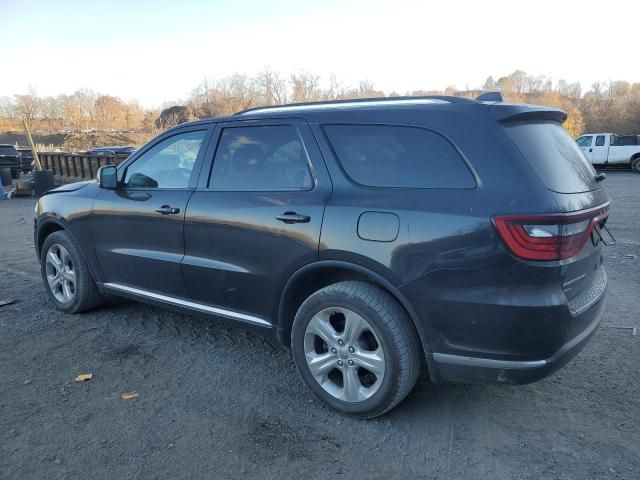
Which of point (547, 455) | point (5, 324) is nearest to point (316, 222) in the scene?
point (547, 455)

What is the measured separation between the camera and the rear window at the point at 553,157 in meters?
2.59

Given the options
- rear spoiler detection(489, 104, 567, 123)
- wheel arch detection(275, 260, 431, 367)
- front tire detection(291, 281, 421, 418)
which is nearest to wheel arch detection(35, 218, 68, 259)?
wheel arch detection(275, 260, 431, 367)

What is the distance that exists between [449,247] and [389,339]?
2.03 feet

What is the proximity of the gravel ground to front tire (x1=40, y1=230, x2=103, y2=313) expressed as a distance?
1.32ft

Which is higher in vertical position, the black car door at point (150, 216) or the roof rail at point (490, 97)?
the roof rail at point (490, 97)

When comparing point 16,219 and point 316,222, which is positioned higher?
point 316,222

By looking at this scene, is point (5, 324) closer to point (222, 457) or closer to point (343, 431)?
point (222, 457)

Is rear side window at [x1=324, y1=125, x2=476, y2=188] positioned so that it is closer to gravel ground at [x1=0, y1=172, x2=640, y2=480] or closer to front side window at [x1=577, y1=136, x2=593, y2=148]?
gravel ground at [x1=0, y1=172, x2=640, y2=480]

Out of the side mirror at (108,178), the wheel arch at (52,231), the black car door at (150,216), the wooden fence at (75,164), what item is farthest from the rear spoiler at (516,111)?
the wooden fence at (75,164)

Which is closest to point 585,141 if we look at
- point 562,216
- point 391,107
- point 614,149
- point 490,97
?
point 614,149

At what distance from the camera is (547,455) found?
2.66 m

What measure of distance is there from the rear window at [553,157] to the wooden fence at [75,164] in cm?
1629

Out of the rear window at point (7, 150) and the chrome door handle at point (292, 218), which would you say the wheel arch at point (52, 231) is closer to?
the chrome door handle at point (292, 218)

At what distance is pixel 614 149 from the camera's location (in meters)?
23.5
